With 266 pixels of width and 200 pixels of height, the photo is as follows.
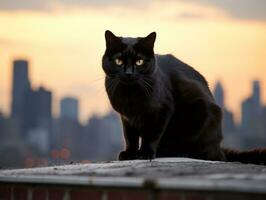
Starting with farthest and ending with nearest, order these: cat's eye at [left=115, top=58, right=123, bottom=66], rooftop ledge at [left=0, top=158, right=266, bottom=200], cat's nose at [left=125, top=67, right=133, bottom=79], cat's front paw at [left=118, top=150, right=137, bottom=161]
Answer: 1. cat's front paw at [left=118, top=150, right=137, bottom=161]
2. cat's eye at [left=115, top=58, right=123, bottom=66]
3. cat's nose at [left=125, top=67, right=133, bottom=79]
4. rooftop ledge at [left=0, top=158, right=266, bottom=200]

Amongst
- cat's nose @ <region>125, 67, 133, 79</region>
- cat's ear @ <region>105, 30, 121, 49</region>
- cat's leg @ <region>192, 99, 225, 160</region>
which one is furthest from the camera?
cat's leg @ <region>192, 99, 225, 160</region>

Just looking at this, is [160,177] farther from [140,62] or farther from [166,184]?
[140,62]

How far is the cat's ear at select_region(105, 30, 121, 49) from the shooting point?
5.94 metres

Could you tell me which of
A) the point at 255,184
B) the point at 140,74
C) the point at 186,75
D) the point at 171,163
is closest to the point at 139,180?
the point at 255,184

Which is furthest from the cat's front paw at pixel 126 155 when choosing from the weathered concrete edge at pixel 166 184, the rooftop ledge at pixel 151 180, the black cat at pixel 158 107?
the weathered concrete edge at pixel 166 184

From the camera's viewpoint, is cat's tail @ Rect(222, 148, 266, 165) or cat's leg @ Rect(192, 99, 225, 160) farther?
cat's leg @ Rect(192, 99, 225, 160)

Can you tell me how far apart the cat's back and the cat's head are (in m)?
0.60

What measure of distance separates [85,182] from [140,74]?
7.32 feet

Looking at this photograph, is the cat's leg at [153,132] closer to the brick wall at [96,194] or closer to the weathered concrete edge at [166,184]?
the brick wall at [96,194]

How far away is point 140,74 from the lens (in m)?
5.82

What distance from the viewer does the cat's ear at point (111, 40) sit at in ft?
19.5

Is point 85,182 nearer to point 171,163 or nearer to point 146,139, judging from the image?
point 171,163

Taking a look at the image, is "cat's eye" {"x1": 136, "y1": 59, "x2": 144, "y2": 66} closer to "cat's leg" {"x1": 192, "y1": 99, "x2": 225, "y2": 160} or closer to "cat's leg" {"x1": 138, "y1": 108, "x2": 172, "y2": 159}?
"cat's leg" {"x1": 138, "y1": 108, "x2": 172, "y2": 159}

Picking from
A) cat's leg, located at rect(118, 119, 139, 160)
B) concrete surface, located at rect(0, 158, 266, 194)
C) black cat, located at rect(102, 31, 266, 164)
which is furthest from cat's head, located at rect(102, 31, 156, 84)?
concrete surface, located at rect(0, 158, 266, 194)
